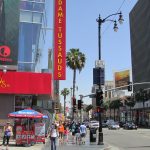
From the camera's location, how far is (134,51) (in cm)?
14938

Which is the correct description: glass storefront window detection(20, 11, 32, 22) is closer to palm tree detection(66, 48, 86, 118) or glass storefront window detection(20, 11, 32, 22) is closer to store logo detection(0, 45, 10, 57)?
store logo detection(0, 45, 10, 57)

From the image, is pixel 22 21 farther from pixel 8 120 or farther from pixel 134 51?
pixel 134 51

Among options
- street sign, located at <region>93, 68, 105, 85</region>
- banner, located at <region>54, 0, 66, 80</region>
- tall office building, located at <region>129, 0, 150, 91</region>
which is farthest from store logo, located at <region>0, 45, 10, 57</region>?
tall office building, located at <region>129, 0, 150, 91</region>

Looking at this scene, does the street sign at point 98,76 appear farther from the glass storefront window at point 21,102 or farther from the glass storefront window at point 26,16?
the glass storefront window at point 26,16

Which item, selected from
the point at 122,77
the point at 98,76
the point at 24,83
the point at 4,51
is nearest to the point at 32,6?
the point at 4,51

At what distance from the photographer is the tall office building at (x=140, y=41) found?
128750mm

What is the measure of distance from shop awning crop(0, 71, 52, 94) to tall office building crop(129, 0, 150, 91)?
304ft

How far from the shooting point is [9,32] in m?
34.5

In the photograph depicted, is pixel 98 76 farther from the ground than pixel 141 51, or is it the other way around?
pixel 141 51

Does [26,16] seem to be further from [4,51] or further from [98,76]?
[98,76]

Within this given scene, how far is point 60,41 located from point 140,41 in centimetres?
10669

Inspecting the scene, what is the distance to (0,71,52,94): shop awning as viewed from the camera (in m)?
32.2

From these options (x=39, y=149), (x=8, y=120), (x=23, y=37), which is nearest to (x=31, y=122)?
(x=8, y=120)

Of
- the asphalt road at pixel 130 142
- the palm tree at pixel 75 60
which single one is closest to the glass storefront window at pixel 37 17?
the asphalt road at pixel 130 142
